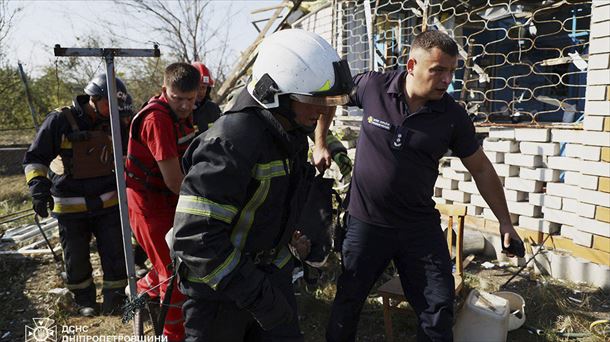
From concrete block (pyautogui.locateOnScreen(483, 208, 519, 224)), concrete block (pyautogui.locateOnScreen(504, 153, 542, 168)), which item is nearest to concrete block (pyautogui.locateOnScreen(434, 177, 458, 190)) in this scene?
concrete block (pyautogui.locateOnScreen(483, 208, 519, 224))

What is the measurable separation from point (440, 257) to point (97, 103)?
3049 mm

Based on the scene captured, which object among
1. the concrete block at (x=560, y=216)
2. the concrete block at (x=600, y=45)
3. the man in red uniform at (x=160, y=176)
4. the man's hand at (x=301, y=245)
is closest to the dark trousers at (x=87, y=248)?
the man in red uniform at (x=160, y=176)

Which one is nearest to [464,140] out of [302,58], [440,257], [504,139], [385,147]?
[385,147]

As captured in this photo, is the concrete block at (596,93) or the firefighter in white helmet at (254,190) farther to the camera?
the concrete block at (596,93)

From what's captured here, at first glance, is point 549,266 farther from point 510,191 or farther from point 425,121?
point 425,121

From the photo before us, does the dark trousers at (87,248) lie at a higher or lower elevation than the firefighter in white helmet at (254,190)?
lower

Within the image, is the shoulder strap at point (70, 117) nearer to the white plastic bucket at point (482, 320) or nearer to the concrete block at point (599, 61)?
the white plastic bucket at point (482, 320)

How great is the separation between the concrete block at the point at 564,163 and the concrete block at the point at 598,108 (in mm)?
427

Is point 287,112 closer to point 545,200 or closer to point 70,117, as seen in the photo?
point 70,117

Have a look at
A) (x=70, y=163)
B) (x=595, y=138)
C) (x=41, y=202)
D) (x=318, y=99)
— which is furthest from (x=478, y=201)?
(x=41, y=202)

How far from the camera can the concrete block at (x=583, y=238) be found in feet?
13.3

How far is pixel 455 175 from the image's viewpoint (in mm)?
5141

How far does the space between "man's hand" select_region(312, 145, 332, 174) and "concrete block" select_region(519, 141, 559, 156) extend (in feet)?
7.81

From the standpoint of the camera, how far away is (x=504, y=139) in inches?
184
